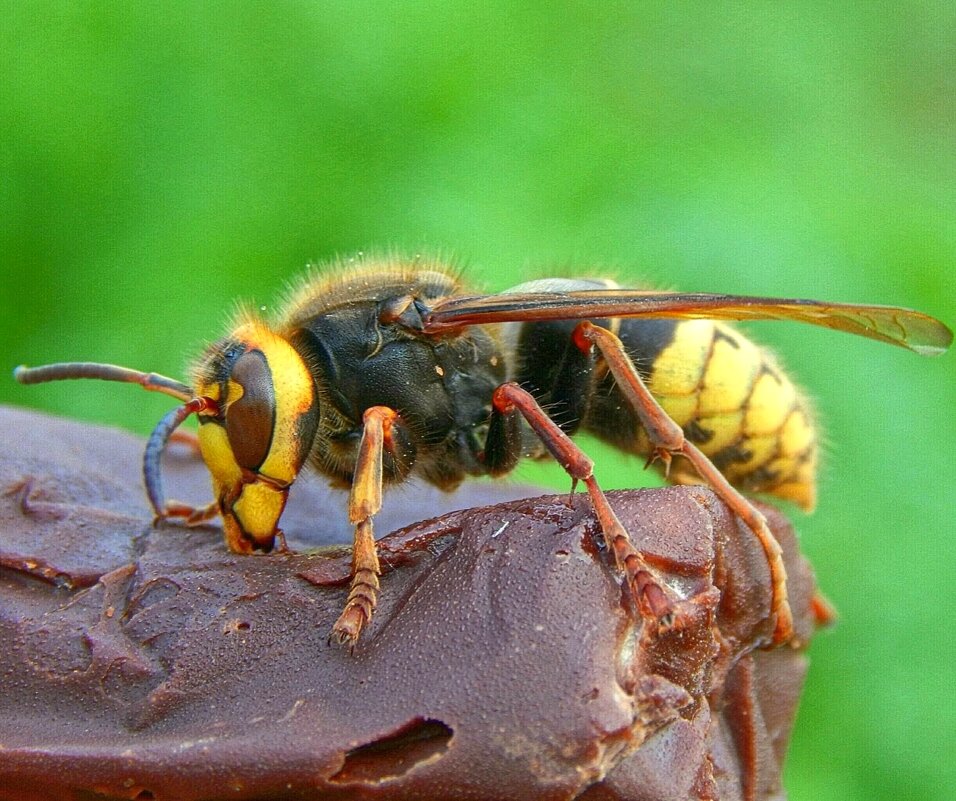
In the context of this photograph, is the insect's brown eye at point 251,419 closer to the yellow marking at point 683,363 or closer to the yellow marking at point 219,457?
the yellow marking at point 219,457

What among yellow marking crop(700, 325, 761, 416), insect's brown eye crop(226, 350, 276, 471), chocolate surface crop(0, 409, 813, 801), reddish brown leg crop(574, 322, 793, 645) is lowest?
chocolate surface crop(0, 409, 813, 801)

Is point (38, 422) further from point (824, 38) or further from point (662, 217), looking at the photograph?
point (824, 38)

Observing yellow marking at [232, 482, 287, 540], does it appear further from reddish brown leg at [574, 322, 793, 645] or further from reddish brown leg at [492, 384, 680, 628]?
reddish brown leg at [574, 322, 793, 645]

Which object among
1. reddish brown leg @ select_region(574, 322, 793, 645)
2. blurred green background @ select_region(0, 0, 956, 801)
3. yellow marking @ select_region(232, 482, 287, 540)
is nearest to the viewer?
reddish brown leg @ select_region(574, 322, 793, 645)

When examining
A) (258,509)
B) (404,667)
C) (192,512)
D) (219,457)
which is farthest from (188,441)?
(404,667)

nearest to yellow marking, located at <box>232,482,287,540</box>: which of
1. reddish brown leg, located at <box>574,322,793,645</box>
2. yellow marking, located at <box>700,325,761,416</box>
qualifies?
reddish brown leg, located at <box>574,322,793,645</box>

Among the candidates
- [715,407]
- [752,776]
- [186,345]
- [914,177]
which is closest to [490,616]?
[752,776]

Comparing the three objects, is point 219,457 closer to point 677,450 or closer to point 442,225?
point 677,450
